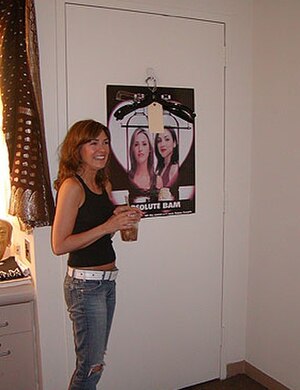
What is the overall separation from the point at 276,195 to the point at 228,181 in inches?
11.9

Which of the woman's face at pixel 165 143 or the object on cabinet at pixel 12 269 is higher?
the woman's face at pixel 165 143

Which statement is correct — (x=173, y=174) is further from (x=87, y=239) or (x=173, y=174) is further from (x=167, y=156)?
(x=87, y=239)

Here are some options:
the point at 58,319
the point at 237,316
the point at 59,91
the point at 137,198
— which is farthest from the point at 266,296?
the point at 59,91

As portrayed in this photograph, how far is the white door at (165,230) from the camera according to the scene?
83.9 inches

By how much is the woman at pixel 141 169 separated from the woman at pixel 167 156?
5 centimetres

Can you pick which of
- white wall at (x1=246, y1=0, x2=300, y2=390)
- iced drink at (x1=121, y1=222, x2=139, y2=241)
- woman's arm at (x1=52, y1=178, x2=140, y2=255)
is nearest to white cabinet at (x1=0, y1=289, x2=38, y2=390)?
woman's arm at (x1=52, y1=178, x2=140, y2=255)

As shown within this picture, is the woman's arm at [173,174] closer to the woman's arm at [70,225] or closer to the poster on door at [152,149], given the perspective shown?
the poster on door at [152,149]

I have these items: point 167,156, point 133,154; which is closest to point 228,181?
point 167,156

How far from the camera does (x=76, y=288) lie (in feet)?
5.85

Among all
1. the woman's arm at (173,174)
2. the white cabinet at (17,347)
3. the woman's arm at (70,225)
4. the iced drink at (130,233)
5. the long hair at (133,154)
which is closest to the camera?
the woman's arm at (70,225)

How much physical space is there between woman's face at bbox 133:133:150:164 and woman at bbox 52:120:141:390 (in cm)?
44

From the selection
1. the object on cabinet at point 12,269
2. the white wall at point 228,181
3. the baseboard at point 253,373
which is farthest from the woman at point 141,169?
the baseboard at point 253,373

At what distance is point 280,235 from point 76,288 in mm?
1253

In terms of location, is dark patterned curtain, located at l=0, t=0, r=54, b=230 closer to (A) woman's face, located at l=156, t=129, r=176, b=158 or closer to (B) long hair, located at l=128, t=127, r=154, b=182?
(B) long hair, located at l=128, t=127, r=154, b=182
